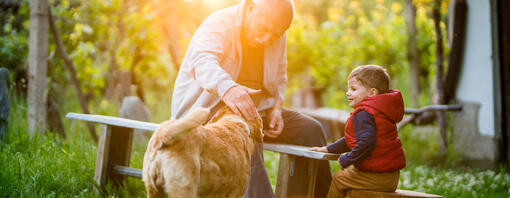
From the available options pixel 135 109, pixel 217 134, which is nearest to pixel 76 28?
pixel 135 109

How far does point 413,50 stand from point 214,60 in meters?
8.79

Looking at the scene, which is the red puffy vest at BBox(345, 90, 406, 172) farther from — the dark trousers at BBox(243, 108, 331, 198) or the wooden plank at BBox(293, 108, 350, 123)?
the wooden plank at BBox(293, 108, 350, 123)

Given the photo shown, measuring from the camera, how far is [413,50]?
36.0 feet

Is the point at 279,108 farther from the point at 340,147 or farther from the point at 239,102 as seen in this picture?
the point at 239,102

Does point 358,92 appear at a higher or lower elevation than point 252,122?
higher

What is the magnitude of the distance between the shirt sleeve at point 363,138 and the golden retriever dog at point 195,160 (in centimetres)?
72

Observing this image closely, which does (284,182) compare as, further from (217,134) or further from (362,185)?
(217,134)

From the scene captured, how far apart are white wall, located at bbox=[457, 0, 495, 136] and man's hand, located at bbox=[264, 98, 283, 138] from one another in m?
3.93

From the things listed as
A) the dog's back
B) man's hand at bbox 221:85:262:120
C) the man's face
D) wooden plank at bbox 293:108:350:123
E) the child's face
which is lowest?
the dog's back

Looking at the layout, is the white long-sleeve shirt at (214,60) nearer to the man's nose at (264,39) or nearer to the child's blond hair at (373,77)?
the man's nose at (264,39)

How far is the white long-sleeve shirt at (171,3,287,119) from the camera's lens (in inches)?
131

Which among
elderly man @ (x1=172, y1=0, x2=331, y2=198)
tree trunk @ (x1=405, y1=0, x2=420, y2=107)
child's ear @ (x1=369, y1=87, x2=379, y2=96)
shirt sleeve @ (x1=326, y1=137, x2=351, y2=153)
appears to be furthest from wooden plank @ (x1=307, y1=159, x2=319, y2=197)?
tree trunk @ (x1=405, y1=0, x2=420, y2=107)

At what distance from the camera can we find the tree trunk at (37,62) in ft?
15.9

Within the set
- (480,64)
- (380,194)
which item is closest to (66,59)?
(380,194)
